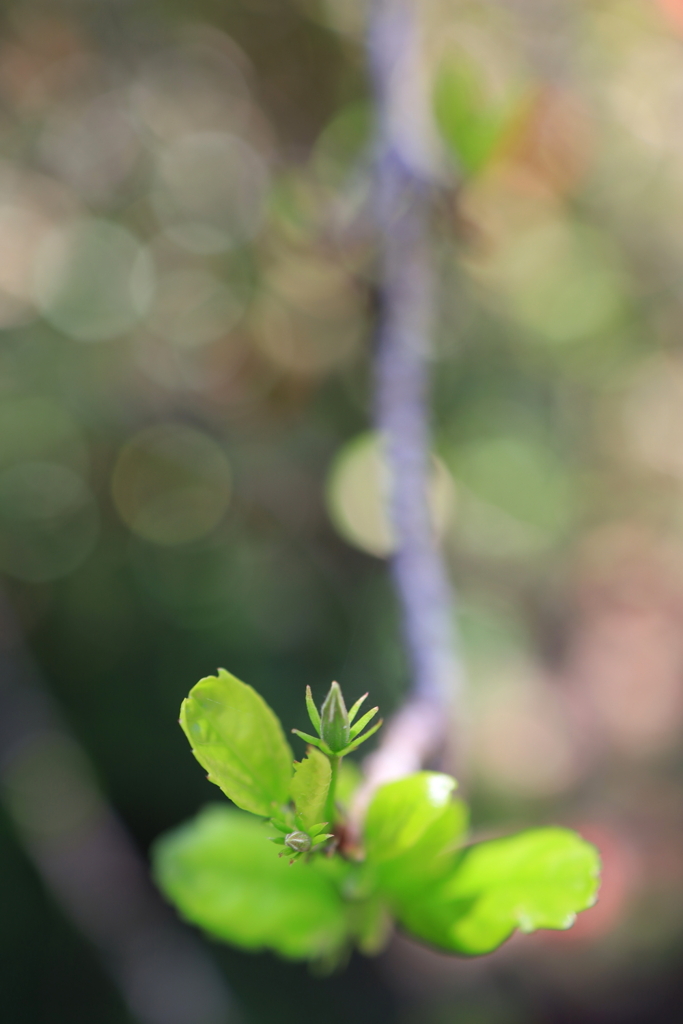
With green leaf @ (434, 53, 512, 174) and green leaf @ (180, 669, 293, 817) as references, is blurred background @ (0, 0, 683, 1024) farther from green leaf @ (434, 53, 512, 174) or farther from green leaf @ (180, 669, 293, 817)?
green leaf @ (180, 669, 293, 817)

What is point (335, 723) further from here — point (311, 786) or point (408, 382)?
point (408, 382)

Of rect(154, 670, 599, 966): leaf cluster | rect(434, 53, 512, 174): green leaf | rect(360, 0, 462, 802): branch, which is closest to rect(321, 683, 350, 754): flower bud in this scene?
rect(154, 670, 599, 966): leaf cluster

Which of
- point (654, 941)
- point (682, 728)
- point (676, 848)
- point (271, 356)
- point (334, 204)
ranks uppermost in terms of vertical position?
point (271, 356)

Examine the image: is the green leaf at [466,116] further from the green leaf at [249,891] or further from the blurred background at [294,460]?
the green leaf at [249,891]

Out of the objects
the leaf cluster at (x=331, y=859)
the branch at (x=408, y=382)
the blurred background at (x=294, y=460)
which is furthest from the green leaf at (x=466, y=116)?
the leaf cluster at (x=331, y=859)

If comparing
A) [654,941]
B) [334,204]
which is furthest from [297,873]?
[654,941]

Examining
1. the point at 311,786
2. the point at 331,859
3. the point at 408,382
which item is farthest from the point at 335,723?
the point at 408,382

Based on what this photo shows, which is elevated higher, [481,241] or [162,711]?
[481,241]

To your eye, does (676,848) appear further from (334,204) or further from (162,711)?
(334,204)
